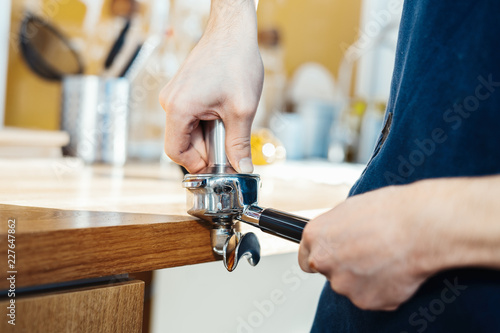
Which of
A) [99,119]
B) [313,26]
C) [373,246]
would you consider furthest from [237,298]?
[313,26]

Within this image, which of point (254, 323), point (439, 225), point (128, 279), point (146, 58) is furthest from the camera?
point (146, 58)

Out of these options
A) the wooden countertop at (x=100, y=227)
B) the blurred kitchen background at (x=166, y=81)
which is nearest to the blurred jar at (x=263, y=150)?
the blurred kitchen background at (x=166, y=81)

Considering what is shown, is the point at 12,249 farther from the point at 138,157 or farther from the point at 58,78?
the point at 58,78

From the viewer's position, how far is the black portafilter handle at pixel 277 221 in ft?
1.13

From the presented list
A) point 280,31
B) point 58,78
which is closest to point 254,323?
point 58,78

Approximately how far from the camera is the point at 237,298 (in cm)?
52

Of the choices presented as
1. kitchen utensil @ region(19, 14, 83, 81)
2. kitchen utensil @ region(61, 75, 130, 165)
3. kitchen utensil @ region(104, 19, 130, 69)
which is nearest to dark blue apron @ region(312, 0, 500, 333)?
kitchen utensil @ region(61, 75, 130, 165)

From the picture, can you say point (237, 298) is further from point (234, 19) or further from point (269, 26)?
point (269, 26)

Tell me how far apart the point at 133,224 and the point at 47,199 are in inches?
5.4

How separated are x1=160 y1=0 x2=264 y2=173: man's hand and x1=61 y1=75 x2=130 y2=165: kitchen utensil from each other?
43 centimetres

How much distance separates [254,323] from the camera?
536 mm

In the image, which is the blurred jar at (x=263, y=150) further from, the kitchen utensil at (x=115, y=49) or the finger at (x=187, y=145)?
the finger at (x=187, y=145)

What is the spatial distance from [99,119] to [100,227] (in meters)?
0.56

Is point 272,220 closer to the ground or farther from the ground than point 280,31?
closer to the ground
